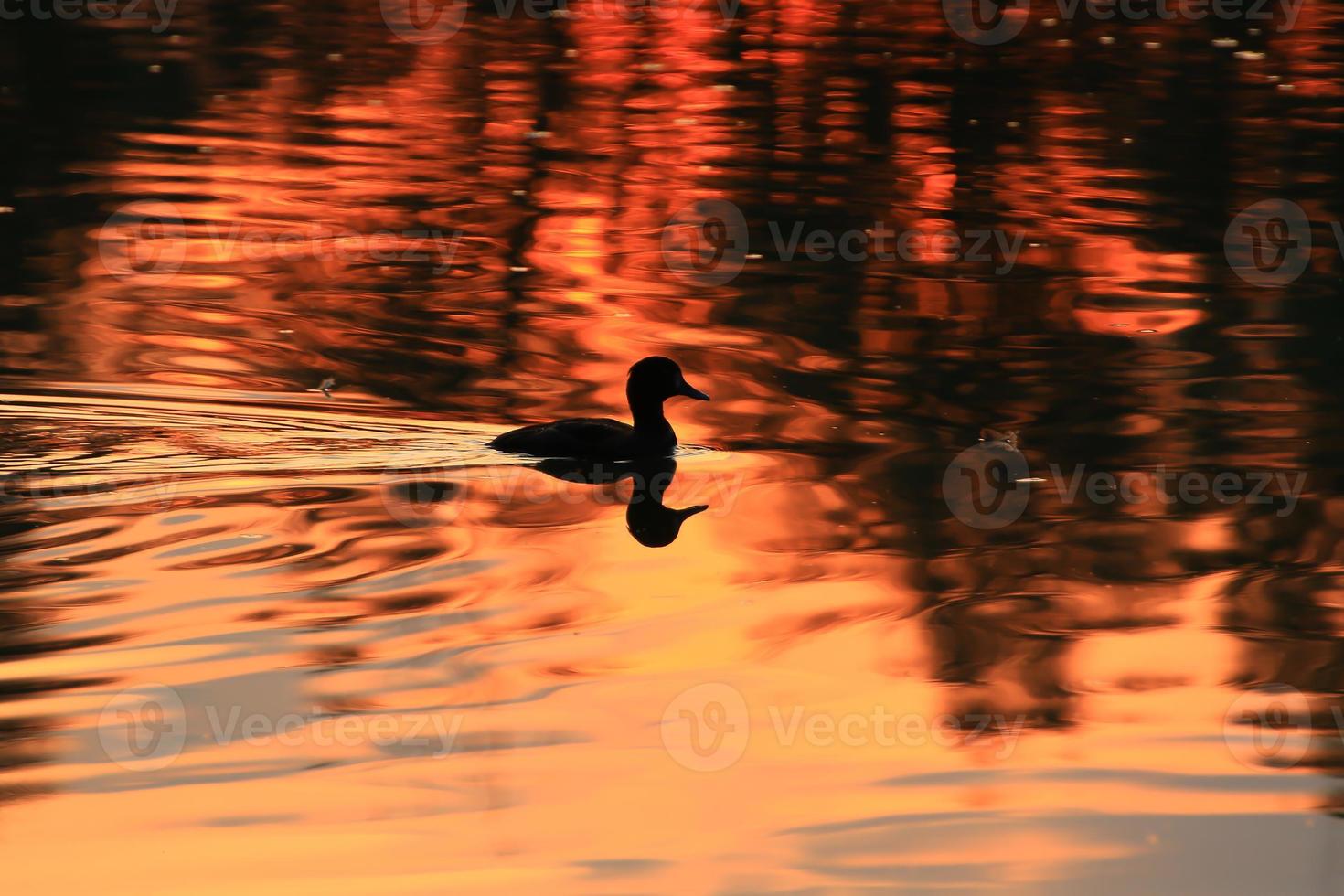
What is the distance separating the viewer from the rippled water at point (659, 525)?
6.41 metres

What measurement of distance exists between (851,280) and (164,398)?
223 inches

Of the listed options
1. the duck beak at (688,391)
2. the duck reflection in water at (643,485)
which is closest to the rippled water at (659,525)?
the duck reflection in water at (643,485)

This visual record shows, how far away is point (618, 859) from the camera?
6.12m

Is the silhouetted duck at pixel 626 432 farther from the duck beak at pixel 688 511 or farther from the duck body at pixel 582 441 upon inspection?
the duck beak at pixel 688 511

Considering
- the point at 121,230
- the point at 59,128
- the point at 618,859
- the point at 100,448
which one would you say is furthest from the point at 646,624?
the point at 59,128

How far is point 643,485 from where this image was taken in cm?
1052

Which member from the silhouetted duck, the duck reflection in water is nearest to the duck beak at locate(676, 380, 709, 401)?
the silhouetted duck

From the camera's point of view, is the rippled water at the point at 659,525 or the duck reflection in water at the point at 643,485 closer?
the rippled water at the point at 659,525

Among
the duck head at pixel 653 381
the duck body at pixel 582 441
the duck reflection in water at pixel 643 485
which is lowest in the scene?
the duck reflection in water at pixel 643 485

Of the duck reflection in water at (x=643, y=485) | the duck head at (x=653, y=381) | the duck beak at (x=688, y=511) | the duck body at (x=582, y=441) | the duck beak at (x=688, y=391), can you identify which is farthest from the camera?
the duck beak at (x=688, y=391)

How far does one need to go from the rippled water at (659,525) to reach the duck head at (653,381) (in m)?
0.37

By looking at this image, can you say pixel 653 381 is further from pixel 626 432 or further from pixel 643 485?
pixel 643 485

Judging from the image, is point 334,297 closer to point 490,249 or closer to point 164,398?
point 490,249

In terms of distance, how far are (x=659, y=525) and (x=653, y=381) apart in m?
1.54
